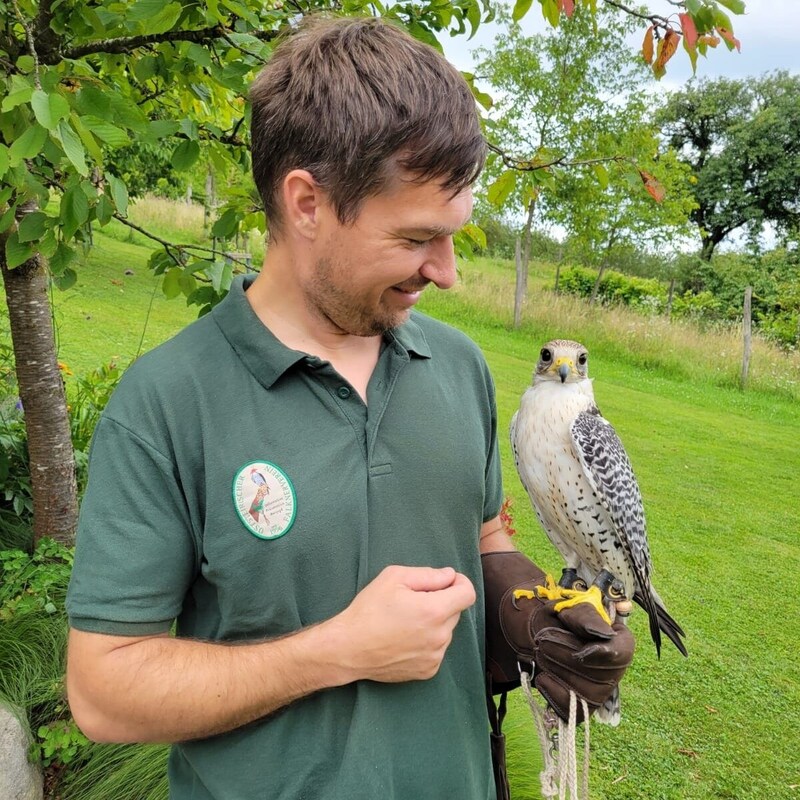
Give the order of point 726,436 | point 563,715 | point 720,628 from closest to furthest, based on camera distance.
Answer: point 563,715 < point 720,628 < point 726,436

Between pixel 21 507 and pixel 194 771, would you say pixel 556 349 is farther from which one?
pixel 21 507

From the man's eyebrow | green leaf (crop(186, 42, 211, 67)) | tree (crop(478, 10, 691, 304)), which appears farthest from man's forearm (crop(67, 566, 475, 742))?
tree (crop(478, 10, 691, 304))

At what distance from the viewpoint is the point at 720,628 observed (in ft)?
15.1

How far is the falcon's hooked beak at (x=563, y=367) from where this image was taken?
6.75 feet

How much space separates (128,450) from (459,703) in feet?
2.63

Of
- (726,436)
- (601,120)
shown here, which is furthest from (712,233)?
(726,436)

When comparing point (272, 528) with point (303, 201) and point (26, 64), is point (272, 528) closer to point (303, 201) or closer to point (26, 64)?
point (303, 201)

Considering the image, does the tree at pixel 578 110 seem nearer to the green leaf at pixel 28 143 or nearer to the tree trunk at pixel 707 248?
the green leaf at pixel 28 143

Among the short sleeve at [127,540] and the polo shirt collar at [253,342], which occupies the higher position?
the polo shirt collar at [253,342]

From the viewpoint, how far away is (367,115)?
1230 mm

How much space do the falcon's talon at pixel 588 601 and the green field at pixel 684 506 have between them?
1.32m

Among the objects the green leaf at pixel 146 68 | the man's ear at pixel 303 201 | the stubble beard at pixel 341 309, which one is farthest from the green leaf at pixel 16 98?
the green leaf at pixel 146 68

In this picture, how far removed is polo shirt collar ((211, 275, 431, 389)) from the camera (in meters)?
1.26

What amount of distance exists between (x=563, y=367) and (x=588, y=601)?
2.42 ft
